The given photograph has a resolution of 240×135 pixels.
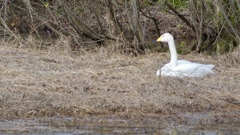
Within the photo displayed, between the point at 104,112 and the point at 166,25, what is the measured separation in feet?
32.5

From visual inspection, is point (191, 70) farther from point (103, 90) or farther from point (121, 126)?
point (121, 126)

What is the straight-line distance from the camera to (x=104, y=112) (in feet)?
29.6

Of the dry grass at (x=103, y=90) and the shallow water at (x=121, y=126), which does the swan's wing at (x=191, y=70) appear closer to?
the dry grass at (x=103, y=90)

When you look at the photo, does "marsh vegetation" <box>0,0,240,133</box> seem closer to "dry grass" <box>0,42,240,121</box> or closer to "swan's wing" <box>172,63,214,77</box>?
"dry grass" <box>0,42,240,121</box>

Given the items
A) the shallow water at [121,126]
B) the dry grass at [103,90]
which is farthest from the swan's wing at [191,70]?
the shallow water at [121,126]

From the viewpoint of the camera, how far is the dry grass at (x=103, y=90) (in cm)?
904

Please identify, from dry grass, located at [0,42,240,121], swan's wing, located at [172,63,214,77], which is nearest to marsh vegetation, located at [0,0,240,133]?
dry grass, located at [0,42,240,121]

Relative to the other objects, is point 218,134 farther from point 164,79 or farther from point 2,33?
point 2,33

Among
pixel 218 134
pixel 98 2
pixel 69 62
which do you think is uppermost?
pixel 98 2

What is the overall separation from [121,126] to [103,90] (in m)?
1.60

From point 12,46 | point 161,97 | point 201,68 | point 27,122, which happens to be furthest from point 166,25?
point 27,122

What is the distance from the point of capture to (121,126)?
8367 millimetres

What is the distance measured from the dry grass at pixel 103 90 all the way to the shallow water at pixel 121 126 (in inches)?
10.4

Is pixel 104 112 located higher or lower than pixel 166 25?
lower
